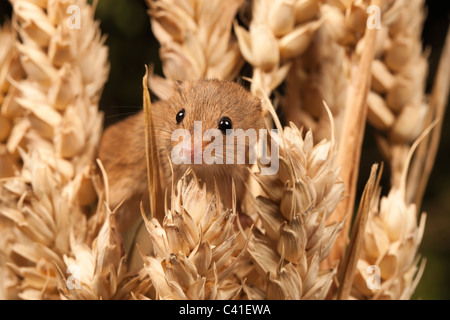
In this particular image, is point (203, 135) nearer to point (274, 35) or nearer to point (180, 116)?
point (180, 116)

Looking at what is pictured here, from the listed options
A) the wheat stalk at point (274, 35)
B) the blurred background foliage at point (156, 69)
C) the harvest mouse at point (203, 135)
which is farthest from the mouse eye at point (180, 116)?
the blurred background foliage at point (156, 69)

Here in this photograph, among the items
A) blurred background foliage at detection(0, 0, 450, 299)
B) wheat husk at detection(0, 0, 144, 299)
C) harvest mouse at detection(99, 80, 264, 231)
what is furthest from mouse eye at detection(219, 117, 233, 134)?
blurred background foliage at detection(0, 0, 450, 299)

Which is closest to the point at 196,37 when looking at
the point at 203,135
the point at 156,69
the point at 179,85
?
the point at 179,85

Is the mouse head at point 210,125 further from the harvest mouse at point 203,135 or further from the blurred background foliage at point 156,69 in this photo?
the blurred background foliage at point 156,69

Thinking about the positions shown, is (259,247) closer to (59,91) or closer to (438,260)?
(59,91)

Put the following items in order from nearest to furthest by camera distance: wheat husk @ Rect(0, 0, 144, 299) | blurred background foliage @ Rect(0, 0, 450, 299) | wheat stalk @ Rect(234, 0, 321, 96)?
wheat husk @ Rect(0, 0, 144, 299), wheat stalk @ Rect(234, 0, 321, 96), blurred background foliage @ Rect(0, 0, 450, 299)

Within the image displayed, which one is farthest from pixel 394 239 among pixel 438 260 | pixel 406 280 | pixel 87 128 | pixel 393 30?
pixel 438 260

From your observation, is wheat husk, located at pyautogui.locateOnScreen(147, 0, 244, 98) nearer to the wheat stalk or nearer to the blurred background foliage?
the wheat stalk
